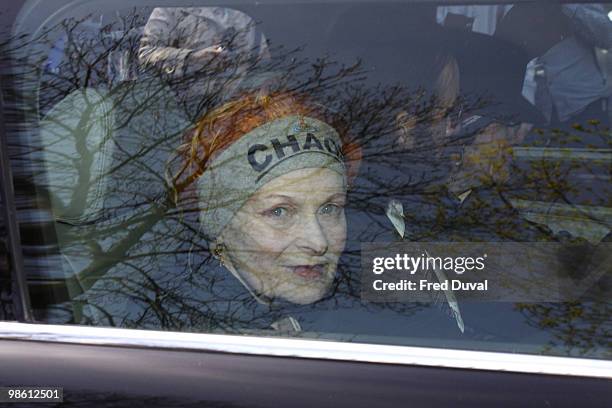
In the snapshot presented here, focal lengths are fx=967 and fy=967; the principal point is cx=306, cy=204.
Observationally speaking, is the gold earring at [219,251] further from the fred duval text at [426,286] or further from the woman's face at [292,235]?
the fred duval text at [426,286]

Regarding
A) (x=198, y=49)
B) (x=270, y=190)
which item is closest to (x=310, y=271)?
(x=270, y=190)

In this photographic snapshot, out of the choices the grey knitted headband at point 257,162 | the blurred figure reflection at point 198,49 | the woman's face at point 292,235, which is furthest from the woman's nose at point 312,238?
the blurred figure reflection at point 198,49

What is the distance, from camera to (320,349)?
1695 millimetres

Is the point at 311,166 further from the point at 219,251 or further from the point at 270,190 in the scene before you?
the point at 219,251

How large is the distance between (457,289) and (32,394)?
780 millimetres

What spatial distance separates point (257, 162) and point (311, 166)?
0.10 metres

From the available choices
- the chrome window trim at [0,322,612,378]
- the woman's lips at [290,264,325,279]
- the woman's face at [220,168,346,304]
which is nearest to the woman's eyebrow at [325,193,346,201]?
the woman's face at [220,168,346,304]

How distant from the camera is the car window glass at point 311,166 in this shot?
1782 mm

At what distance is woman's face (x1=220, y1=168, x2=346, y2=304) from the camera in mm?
1812

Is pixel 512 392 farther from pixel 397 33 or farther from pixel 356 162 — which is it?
pixel 397 33

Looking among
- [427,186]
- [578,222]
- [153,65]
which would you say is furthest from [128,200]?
[578,222]

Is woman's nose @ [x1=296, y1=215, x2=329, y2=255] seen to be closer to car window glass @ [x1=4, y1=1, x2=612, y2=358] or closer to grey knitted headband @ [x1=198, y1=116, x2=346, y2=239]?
car window glass @ [x1=4, y1=1, x2=612, y2=358]

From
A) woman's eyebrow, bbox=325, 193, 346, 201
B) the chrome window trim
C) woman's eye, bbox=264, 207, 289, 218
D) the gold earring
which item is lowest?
the chrome window trim

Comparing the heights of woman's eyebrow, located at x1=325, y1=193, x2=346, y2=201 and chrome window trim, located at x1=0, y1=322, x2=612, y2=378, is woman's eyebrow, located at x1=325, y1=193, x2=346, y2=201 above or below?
above
